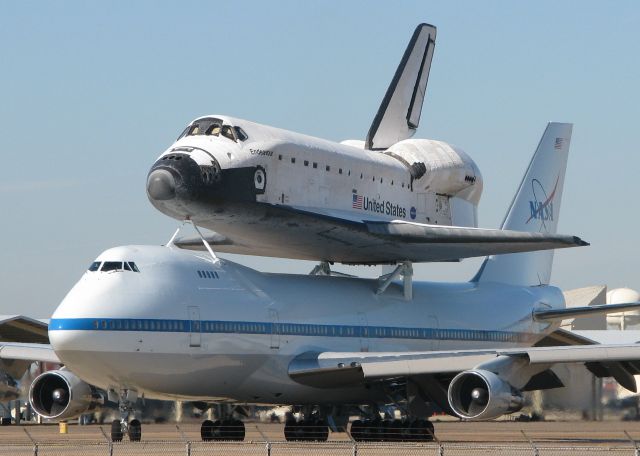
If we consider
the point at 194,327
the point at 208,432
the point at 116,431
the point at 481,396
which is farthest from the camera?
the point at 208,432

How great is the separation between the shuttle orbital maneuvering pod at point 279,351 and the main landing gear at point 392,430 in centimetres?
4

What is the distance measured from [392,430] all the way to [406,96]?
10890 mm

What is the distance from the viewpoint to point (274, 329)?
34.0m

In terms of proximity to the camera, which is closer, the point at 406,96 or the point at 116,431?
the point at 116,431

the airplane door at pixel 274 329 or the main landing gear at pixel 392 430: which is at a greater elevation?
the airplane door at pixel 274 329

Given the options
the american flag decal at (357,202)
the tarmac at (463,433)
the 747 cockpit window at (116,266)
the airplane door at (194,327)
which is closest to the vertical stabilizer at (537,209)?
the tarmac at (463,433)

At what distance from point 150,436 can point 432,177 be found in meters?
10.5

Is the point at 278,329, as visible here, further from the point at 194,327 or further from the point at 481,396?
the point at 481,396

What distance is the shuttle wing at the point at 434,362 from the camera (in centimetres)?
3192

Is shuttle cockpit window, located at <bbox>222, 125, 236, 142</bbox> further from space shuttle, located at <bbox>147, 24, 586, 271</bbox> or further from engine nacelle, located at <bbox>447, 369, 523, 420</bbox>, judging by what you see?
engine nacelle, located at <bbox>447, 369, 523, 420</bbox>

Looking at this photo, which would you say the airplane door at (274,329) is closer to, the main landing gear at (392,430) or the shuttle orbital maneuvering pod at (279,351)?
the shuttle orbital maneuvering pod at (279,351)

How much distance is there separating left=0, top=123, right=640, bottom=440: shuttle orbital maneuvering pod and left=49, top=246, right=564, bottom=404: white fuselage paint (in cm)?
3

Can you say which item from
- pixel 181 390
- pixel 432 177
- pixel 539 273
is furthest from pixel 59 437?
pixel 539 273

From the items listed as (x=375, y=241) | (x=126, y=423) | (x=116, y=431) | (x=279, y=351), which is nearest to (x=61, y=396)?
(x=126, y=423)
